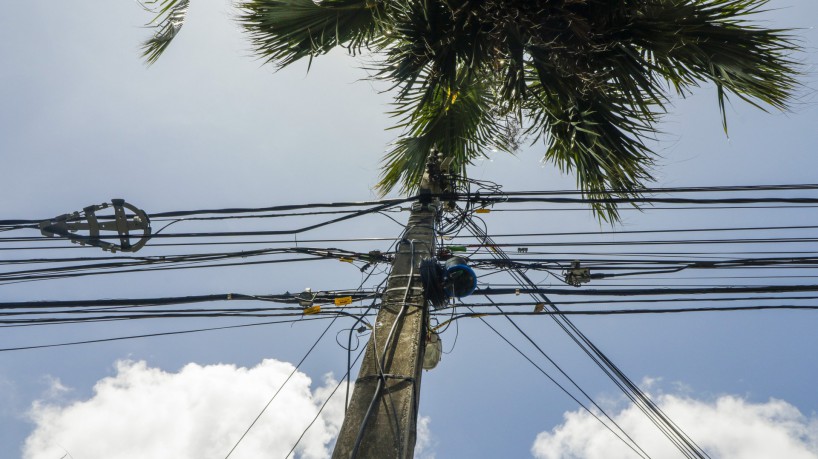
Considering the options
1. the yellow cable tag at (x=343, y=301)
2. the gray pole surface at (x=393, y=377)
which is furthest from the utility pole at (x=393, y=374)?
the yellow cable tag at (x=343, y=301)

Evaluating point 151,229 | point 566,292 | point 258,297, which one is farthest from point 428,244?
point 151,229

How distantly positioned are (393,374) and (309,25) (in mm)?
2954

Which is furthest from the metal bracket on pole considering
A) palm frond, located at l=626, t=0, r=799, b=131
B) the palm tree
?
palm frond, located at l=626, t=0, r=799, b=131

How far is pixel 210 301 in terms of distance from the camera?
4602mm

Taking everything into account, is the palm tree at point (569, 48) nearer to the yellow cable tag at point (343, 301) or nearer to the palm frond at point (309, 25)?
the palm frond at point (309, 25)

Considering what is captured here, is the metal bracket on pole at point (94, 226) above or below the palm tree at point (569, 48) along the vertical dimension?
below

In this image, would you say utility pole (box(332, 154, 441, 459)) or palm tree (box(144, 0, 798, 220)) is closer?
utility pole (box(332, 154, 441, 459))

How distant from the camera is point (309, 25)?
4.73 meters

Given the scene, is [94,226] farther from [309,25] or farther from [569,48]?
[569,48]

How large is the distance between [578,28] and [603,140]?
0.92 m

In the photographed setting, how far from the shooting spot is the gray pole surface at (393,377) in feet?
9.14

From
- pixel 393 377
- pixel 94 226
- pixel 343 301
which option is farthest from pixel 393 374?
pixel 94 226

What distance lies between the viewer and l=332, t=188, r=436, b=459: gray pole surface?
9.14 feet

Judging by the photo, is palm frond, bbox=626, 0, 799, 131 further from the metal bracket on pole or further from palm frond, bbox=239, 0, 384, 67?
the metal bracket on pole
